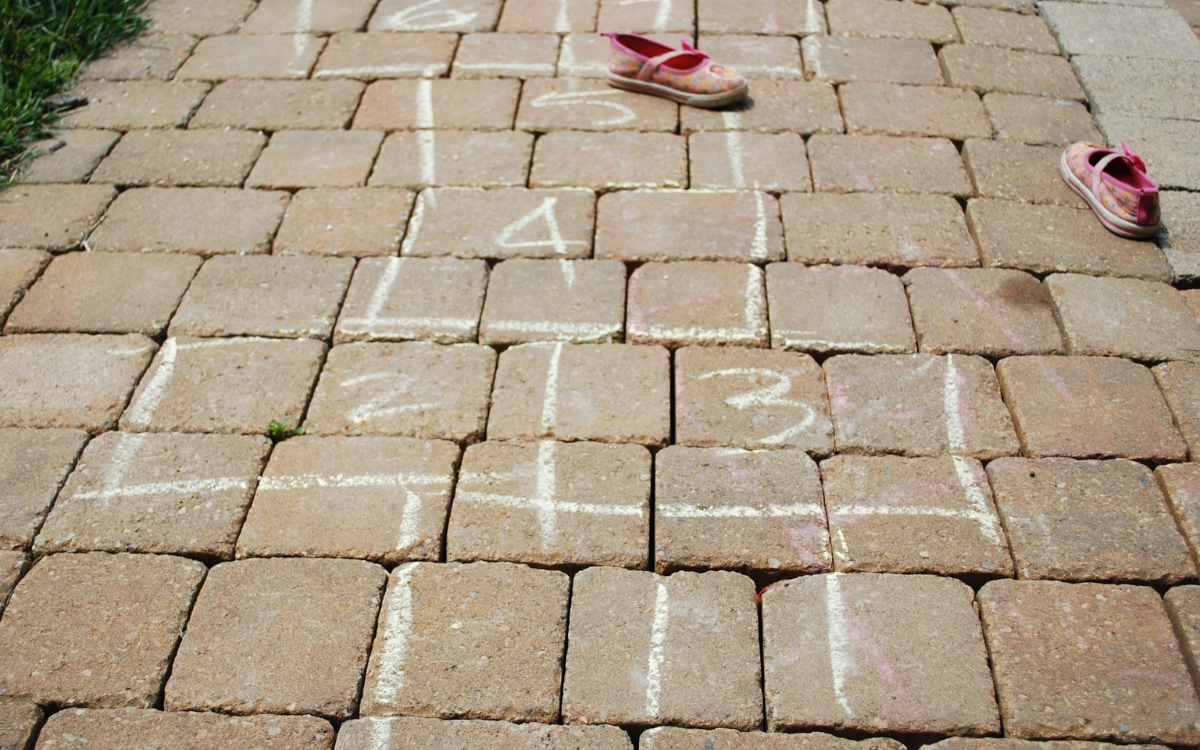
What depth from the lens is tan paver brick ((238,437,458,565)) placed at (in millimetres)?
2936

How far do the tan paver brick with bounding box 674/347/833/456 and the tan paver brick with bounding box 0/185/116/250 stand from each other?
2.48 m

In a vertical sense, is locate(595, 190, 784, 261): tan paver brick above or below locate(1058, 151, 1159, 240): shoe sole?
below

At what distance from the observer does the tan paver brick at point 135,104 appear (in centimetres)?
473

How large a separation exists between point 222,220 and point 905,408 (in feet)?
8.93

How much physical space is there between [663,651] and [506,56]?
340 cm

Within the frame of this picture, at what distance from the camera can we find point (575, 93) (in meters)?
4.82

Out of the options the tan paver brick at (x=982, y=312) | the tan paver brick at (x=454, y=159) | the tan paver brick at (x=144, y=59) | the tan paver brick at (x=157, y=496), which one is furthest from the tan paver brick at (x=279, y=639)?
the tan paver brick at (x=144, y=59)

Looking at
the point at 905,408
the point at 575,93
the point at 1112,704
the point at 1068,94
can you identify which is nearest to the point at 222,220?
the point at 575,93

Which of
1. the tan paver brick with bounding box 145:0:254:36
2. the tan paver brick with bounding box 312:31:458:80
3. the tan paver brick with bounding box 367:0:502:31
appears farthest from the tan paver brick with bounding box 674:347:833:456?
the tan paver brick with bounding box 145:0:254:36

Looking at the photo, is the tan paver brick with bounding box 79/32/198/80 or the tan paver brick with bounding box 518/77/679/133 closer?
the tan paver brick with bounding box 518/77/679/133

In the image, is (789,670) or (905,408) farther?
(905,408)

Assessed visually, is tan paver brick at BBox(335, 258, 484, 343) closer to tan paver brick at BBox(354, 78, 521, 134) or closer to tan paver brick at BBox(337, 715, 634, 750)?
tan paver brick at BBox(354, 78, 521, 134)

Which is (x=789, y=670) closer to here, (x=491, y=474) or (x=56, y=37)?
(x=491, y=474)

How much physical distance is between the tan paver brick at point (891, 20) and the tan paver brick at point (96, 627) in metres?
4.17
